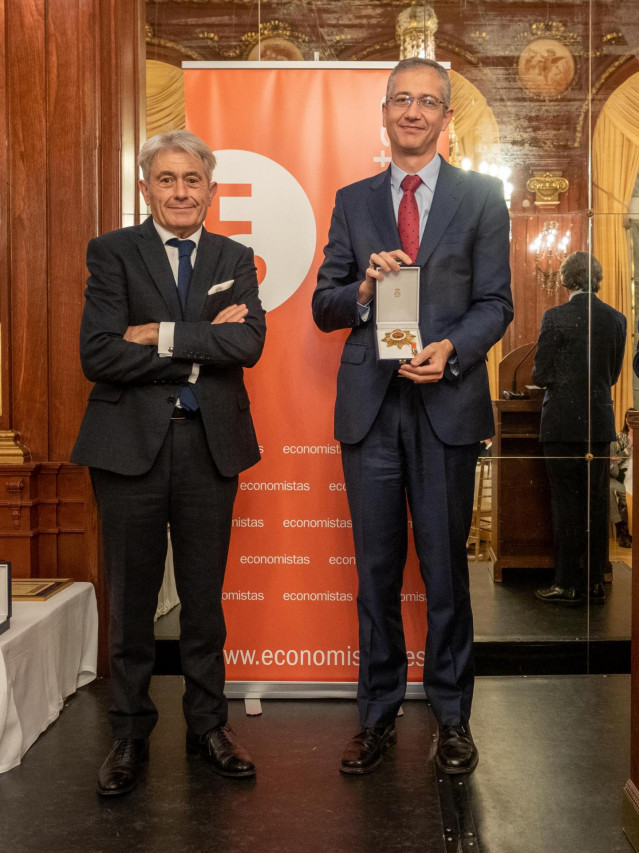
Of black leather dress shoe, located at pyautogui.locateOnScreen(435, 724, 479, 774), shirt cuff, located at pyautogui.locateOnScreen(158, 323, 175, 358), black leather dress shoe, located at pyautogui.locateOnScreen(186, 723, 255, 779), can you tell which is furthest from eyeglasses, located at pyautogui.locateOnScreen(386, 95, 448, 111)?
black leather dress shoe, located at pyautogui.locateOnScreen(186, 723, 255, 779)

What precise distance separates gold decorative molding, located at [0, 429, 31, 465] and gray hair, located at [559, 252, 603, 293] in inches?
90.0

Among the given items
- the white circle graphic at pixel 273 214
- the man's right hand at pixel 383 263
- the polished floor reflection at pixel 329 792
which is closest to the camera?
the polished floor reflection at pixel 329 792

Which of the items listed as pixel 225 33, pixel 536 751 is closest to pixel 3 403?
pixel 225 33

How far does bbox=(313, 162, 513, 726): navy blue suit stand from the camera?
2281 mm

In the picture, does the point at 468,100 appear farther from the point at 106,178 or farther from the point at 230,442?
the point at 230,442

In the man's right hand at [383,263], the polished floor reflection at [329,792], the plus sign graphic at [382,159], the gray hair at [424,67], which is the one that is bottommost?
the polished floor reflection at [329,792]

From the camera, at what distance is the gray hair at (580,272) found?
3.29 meters

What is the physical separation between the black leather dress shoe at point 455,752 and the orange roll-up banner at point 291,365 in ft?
1.87

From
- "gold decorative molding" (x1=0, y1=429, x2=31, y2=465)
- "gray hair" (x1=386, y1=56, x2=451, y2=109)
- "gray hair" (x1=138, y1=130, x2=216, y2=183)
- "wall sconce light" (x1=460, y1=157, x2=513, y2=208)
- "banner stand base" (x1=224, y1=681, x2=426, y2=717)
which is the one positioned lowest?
"banner stand base" (x1=224, y1=681, x2=426, y2=717)

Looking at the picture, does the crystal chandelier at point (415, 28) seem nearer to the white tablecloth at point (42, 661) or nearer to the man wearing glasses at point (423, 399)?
Answer: the man wearing glasses at point (423, 399)

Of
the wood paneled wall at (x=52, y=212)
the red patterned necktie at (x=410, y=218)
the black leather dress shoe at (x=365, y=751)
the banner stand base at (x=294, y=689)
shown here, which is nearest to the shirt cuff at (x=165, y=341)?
the red patterned necktie at (x=410, y=218)

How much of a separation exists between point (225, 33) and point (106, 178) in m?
0.85

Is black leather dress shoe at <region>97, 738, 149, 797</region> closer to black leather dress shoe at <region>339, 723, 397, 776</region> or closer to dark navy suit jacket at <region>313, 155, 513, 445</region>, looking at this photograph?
black leather dress shoe at <region>339, 723, 397, 776</region>

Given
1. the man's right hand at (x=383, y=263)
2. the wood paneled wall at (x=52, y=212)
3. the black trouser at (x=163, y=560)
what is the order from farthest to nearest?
the wood paneled wall at (x=52, y=212) → the black trouser at (x=163, y=560) → the man's right hand at (x=383, y=263)
